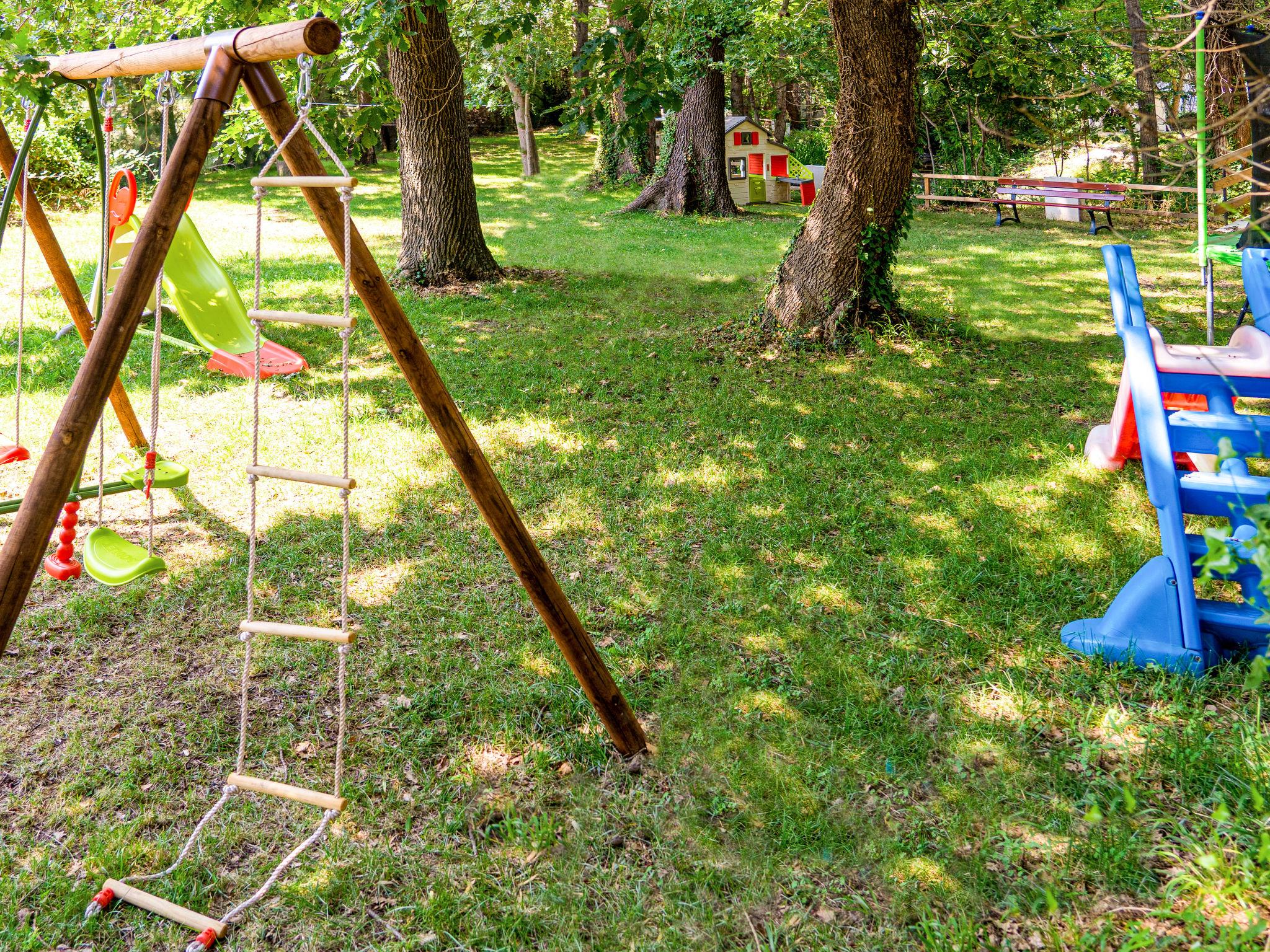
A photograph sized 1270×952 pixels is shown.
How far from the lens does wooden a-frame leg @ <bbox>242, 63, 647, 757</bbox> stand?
8.10 ft

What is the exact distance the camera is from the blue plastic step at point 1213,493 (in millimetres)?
3285

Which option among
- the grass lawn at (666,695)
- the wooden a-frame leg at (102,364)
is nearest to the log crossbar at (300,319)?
the wooden a-frame leg at (102,364)

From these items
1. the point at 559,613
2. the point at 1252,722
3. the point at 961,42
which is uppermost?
the point at 961,42

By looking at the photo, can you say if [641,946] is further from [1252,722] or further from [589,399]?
[589,399]

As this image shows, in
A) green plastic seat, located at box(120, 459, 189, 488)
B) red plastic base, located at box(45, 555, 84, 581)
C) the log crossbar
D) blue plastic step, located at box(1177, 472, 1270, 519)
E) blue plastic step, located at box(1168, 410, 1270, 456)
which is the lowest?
red plastic base, located at box(45, 555, 84, 581)

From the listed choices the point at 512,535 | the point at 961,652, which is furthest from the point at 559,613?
the point at 961,652

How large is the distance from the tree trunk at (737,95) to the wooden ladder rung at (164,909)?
20485 mm

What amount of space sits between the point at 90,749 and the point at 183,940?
41.7 inches

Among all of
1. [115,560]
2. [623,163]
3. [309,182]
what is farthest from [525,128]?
[309,182]

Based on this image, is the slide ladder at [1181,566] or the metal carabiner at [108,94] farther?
the slide ladder at [1181,566]

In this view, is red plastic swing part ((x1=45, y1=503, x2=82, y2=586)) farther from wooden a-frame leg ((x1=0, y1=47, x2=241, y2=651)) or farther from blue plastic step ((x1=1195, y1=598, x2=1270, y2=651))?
blue plastic step ((x1=1195, y1=598, x2=1270, y2=651))

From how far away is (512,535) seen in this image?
278cm

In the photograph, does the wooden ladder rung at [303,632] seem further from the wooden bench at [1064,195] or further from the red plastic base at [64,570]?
the wooden bench at [1064,195]

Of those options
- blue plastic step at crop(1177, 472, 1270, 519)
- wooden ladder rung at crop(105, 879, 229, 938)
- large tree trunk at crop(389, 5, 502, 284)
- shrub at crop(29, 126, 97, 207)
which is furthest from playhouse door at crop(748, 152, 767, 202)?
wooden ladder rung at crop(105, 879, 229, 938)
